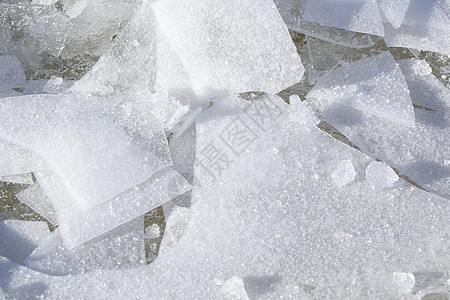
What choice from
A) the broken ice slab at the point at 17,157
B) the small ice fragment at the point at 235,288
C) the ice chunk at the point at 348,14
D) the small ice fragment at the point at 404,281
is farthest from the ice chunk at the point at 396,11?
the broken ice slab at the point at 17,157

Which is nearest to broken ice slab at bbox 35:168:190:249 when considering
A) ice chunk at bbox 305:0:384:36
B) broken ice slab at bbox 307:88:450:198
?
broken ice slab at bbox 307:88:450:198

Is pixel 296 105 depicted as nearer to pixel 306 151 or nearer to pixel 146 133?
pixel 306 151

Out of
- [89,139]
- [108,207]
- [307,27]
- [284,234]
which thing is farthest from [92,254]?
[307,27]

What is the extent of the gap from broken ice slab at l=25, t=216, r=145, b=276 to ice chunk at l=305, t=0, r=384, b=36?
1.83 feet

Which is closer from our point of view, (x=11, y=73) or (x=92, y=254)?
(x=92, y=254)

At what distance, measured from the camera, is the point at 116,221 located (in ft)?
3.03

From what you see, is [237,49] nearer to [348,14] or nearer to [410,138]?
[348,14]

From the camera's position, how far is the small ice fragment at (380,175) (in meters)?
0.93

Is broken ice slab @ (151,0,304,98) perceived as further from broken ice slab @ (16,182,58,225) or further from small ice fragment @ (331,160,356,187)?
broken ice slab @ (16,182,58,225)

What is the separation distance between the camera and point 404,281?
893 mm

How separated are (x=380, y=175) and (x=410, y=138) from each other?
0.38ft

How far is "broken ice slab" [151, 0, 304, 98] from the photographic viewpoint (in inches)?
37.7

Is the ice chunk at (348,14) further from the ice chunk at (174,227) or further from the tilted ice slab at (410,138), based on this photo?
the ice chunk at (174,227)

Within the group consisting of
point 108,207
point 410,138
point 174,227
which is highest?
point 108,207
